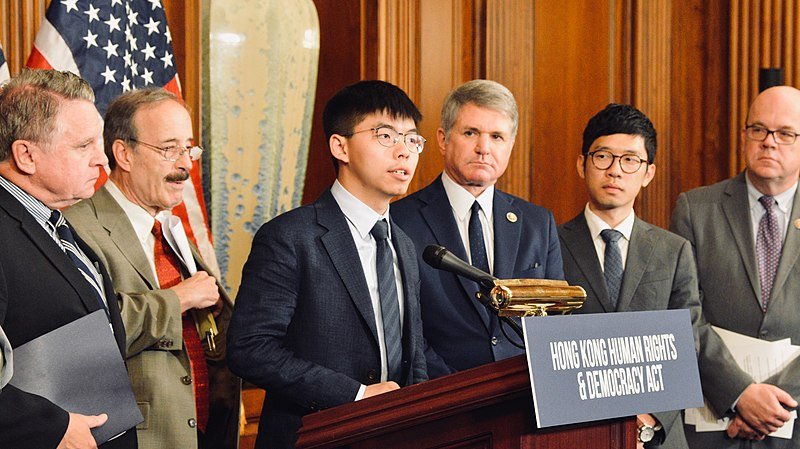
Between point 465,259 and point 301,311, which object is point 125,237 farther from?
point 465,259

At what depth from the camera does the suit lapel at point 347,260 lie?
8.74 ft

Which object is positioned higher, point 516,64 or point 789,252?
point 516,64

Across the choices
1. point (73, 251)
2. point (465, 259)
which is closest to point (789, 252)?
point (465, 259)

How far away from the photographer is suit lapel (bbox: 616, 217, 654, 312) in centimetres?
356

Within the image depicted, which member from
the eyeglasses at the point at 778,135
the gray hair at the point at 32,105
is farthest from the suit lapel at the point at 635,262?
the gray hair at the point at 32,105

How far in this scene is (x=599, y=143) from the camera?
147 inches

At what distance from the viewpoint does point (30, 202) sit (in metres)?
2.35

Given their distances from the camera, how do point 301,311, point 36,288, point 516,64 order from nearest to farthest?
point 36,288
point 301,311
point 516,64

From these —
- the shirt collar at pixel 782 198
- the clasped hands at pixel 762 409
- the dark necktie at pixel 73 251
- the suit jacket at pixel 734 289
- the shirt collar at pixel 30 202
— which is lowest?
the clasped hands at pixel 762 409

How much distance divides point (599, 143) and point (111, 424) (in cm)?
208

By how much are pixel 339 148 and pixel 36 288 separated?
0.93 meters

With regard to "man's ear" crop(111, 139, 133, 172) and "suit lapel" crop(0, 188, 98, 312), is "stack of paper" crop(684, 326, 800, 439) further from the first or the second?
"suit lapel" crop(0, 188, 98, 312)

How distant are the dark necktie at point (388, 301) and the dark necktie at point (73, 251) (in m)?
0.68

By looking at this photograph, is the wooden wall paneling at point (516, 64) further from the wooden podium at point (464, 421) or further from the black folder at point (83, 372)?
the wooden podium at point (464, 421)
